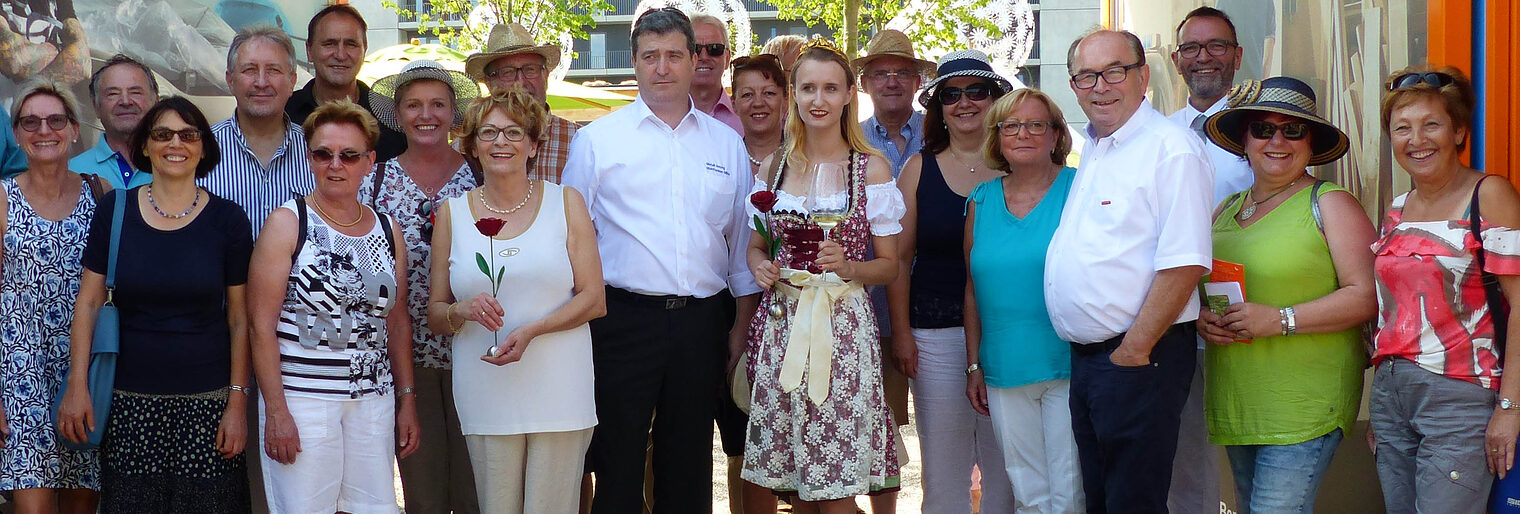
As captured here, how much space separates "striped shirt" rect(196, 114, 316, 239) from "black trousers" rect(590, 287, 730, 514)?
1.43m

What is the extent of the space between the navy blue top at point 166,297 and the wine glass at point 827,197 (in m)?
2.08

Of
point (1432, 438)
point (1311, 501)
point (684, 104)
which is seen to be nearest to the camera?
point (1432, 438)

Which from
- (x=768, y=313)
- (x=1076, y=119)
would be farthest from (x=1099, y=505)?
(x=1076, y=119)

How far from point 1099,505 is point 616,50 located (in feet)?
173

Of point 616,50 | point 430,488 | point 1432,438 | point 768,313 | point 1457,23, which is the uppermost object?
point 616,50

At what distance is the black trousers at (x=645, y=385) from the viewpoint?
4766 millimetres

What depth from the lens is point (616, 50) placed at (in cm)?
5547

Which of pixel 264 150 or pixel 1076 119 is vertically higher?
pixel 1076 119

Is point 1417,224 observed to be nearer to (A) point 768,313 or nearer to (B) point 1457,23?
(B) point 1457,23

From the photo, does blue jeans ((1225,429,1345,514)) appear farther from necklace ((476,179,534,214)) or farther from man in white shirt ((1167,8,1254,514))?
necklace ((476,179,534,214))

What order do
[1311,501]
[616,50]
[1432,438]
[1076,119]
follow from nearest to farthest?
[1432,438] < [1311,501] < [1076,119] < [616,50]

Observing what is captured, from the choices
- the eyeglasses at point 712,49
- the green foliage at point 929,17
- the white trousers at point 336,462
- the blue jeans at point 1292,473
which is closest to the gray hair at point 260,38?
the white trousers at point 336,462

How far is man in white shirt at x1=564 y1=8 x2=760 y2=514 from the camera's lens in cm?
477

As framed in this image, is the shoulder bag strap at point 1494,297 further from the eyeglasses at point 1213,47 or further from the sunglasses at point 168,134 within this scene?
the sunglasses at point 168,134
